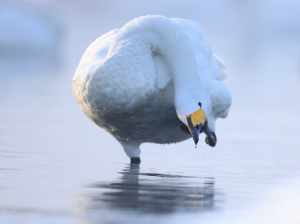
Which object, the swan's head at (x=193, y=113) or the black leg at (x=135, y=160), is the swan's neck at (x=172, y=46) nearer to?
the swan's head at (x=193, y=113)

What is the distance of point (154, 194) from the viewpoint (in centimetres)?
512

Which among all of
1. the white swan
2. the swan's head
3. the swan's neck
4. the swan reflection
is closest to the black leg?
the white swan

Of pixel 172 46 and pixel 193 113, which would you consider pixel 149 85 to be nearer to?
pixel 193 113

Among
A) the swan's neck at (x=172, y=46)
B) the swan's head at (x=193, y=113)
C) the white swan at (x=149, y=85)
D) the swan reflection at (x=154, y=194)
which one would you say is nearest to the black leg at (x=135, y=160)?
the white swan at (x=149, y=85)

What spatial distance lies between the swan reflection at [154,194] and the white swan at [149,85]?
0.51 metres

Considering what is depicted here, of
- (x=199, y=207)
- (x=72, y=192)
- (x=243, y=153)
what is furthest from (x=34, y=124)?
(x=199, y=207)

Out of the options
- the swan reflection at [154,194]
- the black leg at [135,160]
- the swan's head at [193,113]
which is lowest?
the swan reflection at [154,194]

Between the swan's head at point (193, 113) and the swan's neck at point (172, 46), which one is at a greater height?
the swan's neck at point (172, 46)

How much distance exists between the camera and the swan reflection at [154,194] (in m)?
4.54

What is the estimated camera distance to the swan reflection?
4.54 meters

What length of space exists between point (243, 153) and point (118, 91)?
2.48 metres

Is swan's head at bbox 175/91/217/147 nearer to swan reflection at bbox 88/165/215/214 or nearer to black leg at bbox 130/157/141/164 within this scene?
swan reflection at bbox 88/165/215/214

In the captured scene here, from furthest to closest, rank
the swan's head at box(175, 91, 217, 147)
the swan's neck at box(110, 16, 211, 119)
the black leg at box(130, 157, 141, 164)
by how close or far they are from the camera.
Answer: the black leg at box(130, 157, 141, 164)
the swan's neck at box(110, 16, 211, 119)
the swan's head at box(175, 91, 217, 147)

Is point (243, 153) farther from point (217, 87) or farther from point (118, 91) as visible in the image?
point (118, 91)
